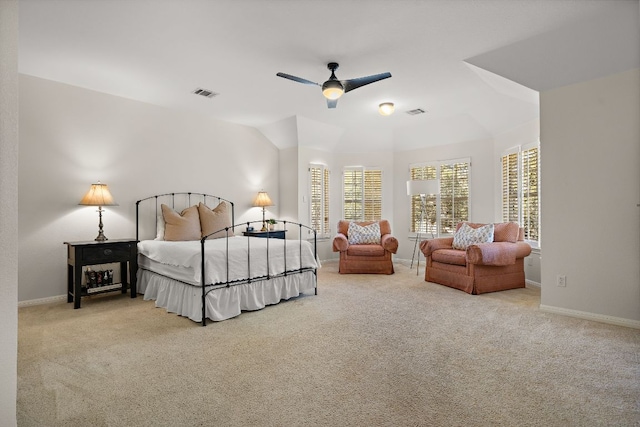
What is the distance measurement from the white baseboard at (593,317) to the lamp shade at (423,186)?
2.75m

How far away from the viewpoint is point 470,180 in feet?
21.2

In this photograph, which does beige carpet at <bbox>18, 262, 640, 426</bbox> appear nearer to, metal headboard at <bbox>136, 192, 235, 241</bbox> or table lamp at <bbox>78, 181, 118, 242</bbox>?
table lamp at <bbox>78, 181, 118, 242</bbox>

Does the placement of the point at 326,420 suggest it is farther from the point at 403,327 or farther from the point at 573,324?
the point at 573,324

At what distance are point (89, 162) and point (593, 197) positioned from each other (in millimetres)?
6082

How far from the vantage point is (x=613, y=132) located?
3.44m

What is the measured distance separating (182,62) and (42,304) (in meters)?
3.40

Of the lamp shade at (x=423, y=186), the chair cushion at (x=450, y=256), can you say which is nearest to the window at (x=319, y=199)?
the lamp shade at (x=423, y=186)

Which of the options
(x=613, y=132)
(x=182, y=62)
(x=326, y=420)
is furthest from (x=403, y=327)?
(x=182, y=62)

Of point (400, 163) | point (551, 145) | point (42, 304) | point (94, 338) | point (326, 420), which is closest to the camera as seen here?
point (326, 420)

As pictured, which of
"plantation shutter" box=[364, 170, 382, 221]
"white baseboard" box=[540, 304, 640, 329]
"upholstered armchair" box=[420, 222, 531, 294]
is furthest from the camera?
"plantation shutter" box=[364, 170, 382, 221]

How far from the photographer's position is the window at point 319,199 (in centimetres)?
703

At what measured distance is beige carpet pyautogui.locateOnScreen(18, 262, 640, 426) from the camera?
1910 millimetres

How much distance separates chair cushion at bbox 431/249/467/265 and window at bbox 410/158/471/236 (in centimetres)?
162

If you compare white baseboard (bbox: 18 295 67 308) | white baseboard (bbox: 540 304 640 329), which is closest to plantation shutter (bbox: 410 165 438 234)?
white baseboard (bbox: 540 304 640 329)
